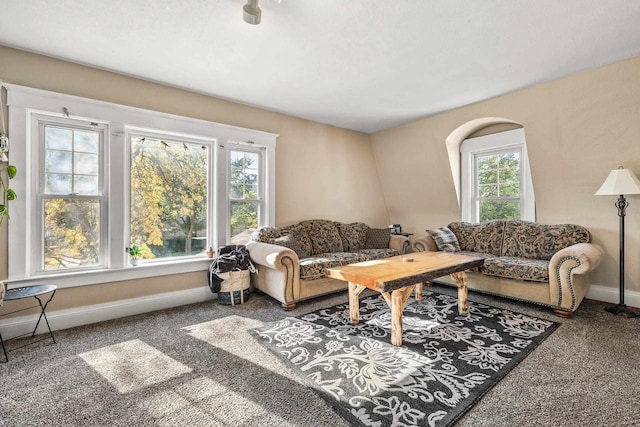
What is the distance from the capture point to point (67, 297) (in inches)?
110

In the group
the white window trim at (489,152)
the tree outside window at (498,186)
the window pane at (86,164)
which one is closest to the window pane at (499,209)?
the tree outside window at (498,186)

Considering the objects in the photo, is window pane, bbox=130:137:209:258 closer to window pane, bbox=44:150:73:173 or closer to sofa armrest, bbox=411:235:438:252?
window pane, bbox=44:150:73:173

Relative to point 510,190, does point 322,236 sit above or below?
below

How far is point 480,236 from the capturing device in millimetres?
4137

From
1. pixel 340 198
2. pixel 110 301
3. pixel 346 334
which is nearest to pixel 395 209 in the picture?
pixel 340 198

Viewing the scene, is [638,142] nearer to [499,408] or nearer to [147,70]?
[499,408]

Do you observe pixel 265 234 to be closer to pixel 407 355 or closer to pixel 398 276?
pixel 398 276

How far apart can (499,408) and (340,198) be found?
3.76m

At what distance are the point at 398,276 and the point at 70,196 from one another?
A: 127 inches

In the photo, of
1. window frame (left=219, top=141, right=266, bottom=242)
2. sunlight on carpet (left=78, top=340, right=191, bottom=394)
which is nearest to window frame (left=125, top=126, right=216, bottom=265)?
window frame (left=219, top=141, right=266, bottom=242)

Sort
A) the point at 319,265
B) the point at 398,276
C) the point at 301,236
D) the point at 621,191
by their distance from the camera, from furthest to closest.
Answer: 1. the point at 301,236
2. the point at 319,265
3. the point at 621,191
4. the point at 398,276

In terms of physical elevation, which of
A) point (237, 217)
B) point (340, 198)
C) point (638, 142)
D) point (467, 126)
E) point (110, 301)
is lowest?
point (110, 301)

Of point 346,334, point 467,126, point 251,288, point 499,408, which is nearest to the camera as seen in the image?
point 499,408

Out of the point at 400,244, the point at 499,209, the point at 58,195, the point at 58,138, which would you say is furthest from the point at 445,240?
the point at 58,138
